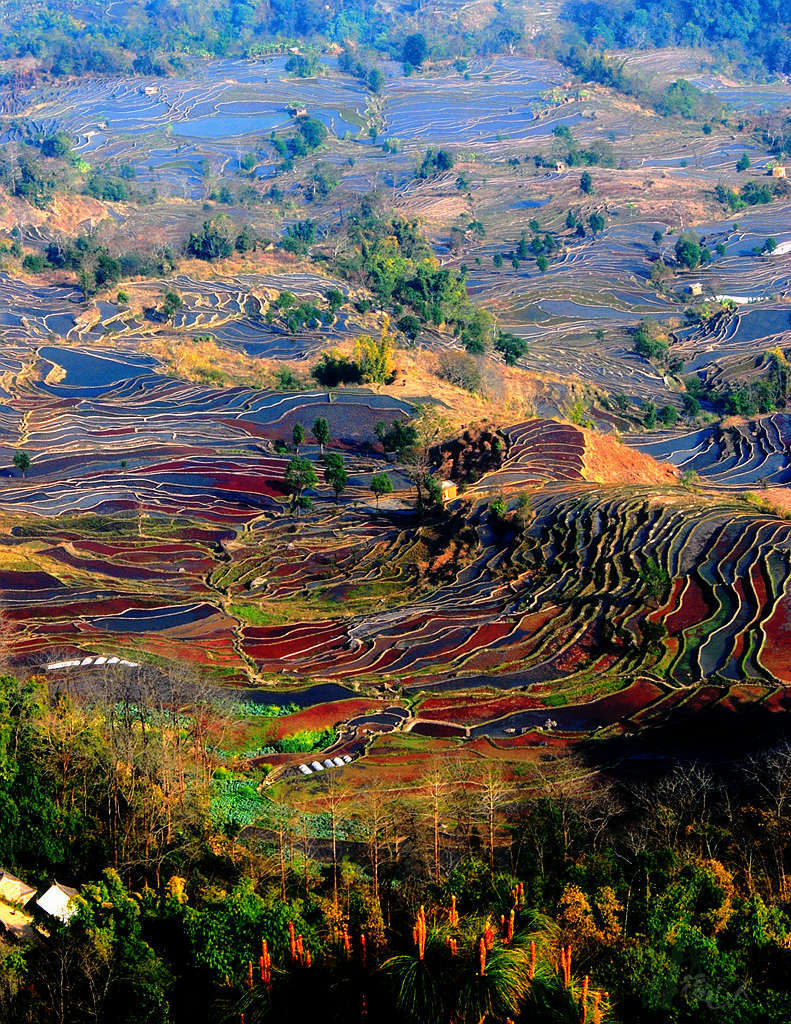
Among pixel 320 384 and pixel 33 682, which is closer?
pixel 33 682

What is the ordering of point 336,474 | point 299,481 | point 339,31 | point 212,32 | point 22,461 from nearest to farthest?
1. point 336,474
2. point 299,481
3. point 22,461
4. point 212,32
5. point 339,31

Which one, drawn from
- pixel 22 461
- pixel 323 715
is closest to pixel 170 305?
pixel 22 461

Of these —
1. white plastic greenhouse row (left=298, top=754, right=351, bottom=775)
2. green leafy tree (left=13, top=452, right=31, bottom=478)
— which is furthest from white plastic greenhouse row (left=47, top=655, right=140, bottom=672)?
green leafy tree (left=13, top=452, right=31, bottom=478)

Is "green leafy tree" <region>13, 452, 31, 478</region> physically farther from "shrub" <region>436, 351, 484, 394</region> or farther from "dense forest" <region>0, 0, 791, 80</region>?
"dense forest" <region>0, 0, 791, 80</region>

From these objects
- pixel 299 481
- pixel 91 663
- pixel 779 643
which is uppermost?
pixel 91 663

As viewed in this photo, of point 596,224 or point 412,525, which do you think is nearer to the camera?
point 412,525

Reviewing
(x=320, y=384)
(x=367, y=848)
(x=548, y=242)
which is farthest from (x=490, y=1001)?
(x=548, y=242)

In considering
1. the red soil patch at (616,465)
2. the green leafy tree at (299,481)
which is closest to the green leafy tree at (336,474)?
the green leafy tree at (299,481)

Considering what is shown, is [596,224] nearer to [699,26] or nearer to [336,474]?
[336,474]

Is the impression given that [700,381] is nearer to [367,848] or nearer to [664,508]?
[664,508]
